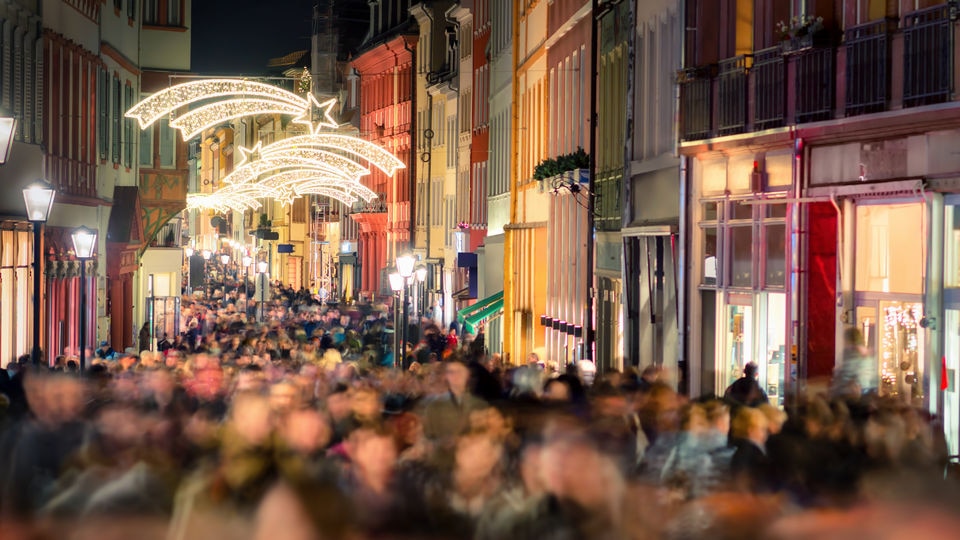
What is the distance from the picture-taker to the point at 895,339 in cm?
1745

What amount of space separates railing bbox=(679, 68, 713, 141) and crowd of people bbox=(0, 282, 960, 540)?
8016 mm

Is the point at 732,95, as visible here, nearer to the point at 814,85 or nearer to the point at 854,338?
the point at 814,85

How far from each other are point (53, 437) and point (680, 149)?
13.0 m

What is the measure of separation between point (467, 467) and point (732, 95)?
44.5 feet

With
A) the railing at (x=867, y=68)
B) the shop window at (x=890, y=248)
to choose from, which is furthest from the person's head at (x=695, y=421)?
the railing at (x=867, y=68)

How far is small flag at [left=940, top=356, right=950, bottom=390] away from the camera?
1616 centimetres

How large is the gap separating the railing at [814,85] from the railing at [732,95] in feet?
5.26

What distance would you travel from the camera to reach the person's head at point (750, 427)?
10023 mm

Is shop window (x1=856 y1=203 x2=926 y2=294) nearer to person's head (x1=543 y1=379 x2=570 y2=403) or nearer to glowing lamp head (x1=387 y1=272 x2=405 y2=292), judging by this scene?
person's head (x1=543 y1=379 x2=570 y2=403)

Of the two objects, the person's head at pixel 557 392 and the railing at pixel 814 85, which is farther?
the railing at pixel 814 85

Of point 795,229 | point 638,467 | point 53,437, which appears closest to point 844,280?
point 795,229

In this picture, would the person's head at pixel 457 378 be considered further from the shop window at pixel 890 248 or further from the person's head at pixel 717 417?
the shop window at pixel 890 248

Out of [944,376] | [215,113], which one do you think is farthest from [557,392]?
[215,113]

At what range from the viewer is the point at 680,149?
2228cm
